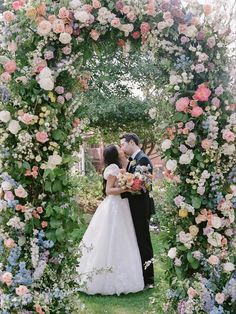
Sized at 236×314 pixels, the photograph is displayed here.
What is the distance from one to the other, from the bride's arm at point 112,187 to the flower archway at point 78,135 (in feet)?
6.06

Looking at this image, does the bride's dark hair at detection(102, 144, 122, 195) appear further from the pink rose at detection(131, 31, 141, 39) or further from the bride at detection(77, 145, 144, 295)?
the pink rose at detection(131, 31, 141, 39)

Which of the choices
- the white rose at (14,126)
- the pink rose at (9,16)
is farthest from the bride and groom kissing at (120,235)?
the pink rose at (9,16)

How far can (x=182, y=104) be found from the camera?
3.67 m

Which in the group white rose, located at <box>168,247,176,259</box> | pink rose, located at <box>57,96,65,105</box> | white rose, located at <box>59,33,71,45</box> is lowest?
white rose, located at <box>168,247,176,259</box>

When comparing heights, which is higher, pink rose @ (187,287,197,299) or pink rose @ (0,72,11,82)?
pink rose @ (0,72,11,82)

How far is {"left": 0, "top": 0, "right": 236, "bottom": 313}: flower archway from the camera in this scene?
3.65 m

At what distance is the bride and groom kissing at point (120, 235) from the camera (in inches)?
216

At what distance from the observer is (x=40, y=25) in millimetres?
3596

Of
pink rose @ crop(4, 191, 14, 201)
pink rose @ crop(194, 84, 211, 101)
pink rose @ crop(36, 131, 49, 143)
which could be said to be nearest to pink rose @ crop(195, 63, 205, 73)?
pink rose @ crop(194, 84, 211, 101)

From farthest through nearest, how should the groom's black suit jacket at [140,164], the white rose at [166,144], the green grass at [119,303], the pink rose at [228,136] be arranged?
the groom's black suit jacket at [140,164] → the green grass at [119,303] → the white rose at [166,144] → the pink rose at [228,136]

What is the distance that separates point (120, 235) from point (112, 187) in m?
0.57

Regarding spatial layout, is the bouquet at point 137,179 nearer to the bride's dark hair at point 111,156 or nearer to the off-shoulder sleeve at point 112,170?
the off-shoulder sleeve at point 112,170

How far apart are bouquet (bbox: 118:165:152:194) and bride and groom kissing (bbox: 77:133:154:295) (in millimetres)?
144

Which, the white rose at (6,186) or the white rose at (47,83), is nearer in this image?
the white rose at (47,83)
